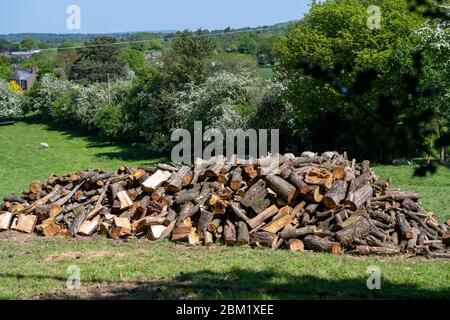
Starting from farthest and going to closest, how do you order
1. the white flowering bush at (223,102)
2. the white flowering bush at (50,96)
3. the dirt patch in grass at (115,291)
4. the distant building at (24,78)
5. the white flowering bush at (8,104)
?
the distant building at (24,78) → the white flowering bush at (8,104) → the white flowering bush at (50,96) → the white flowering bush at (223,102) → the dirt patch in grass at (115,291)

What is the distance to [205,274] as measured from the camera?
845 cm

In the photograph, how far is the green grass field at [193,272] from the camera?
736 centimetres

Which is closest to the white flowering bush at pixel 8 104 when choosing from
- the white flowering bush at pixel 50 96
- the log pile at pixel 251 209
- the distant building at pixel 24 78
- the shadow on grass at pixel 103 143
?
the shadow on grass at pixel 103 143

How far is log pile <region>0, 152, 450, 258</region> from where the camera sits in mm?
11180

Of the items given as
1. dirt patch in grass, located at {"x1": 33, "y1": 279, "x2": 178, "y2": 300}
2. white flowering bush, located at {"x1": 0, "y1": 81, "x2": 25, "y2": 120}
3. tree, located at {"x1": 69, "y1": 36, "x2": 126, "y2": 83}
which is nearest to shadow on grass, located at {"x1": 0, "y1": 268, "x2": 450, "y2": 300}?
dirt patch in grass, located at {"x1": 33, "y1": 279, "x2": 178, "y2": 300}

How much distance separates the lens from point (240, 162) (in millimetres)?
13492

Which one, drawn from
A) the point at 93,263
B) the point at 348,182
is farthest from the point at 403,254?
the point at 93,263

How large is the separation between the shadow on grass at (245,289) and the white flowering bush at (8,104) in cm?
5868

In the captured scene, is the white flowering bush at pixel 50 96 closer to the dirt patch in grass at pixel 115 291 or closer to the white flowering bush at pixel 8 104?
the white flowering bush at pixel 8 104

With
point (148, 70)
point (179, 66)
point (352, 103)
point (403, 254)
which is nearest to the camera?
point (352, 103)

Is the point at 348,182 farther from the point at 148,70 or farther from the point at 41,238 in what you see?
the point at 148,70

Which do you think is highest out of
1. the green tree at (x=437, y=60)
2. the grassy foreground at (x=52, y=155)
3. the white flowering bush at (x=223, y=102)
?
the green tree at (x=437, y=60)

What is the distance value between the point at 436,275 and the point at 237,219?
441 cm

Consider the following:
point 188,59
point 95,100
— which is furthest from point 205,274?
point 95,100
